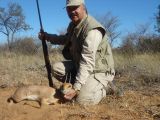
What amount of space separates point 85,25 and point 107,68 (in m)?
0.74

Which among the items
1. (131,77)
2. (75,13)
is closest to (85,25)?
(75,13)

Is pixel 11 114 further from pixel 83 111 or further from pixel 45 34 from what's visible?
pixel 45 34

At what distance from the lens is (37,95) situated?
5.50 m

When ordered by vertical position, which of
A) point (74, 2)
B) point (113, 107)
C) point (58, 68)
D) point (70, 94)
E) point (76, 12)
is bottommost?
point (113, 107)

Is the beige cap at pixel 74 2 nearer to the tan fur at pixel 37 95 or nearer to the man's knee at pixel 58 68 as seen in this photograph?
the man's knee at pixel 58 68

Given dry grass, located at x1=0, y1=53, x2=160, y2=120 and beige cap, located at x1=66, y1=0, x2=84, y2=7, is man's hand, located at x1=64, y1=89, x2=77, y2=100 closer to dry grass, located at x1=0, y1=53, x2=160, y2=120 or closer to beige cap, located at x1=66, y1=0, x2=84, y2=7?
dry grass, located at x1=0, y1=53, x2=160, y2=120

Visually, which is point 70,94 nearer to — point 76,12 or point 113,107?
point 113,107

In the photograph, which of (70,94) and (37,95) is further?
(37,95)

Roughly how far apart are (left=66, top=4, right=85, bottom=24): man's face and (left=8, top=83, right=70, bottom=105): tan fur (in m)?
1.05

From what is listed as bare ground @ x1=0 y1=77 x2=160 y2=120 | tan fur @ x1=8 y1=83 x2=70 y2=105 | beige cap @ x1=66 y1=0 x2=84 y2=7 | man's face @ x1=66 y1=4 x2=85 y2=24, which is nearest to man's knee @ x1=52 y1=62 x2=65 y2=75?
tan fur @ x1=8 y1=83 x2=70 y2=105

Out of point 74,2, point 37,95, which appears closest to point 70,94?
point 37,95

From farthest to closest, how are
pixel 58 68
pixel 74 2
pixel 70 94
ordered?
1. pixel 58 68
2. pixel 74 2
3. pixel 70 94

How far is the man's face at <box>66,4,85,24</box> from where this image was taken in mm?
5393

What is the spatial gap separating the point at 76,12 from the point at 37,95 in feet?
4.25
